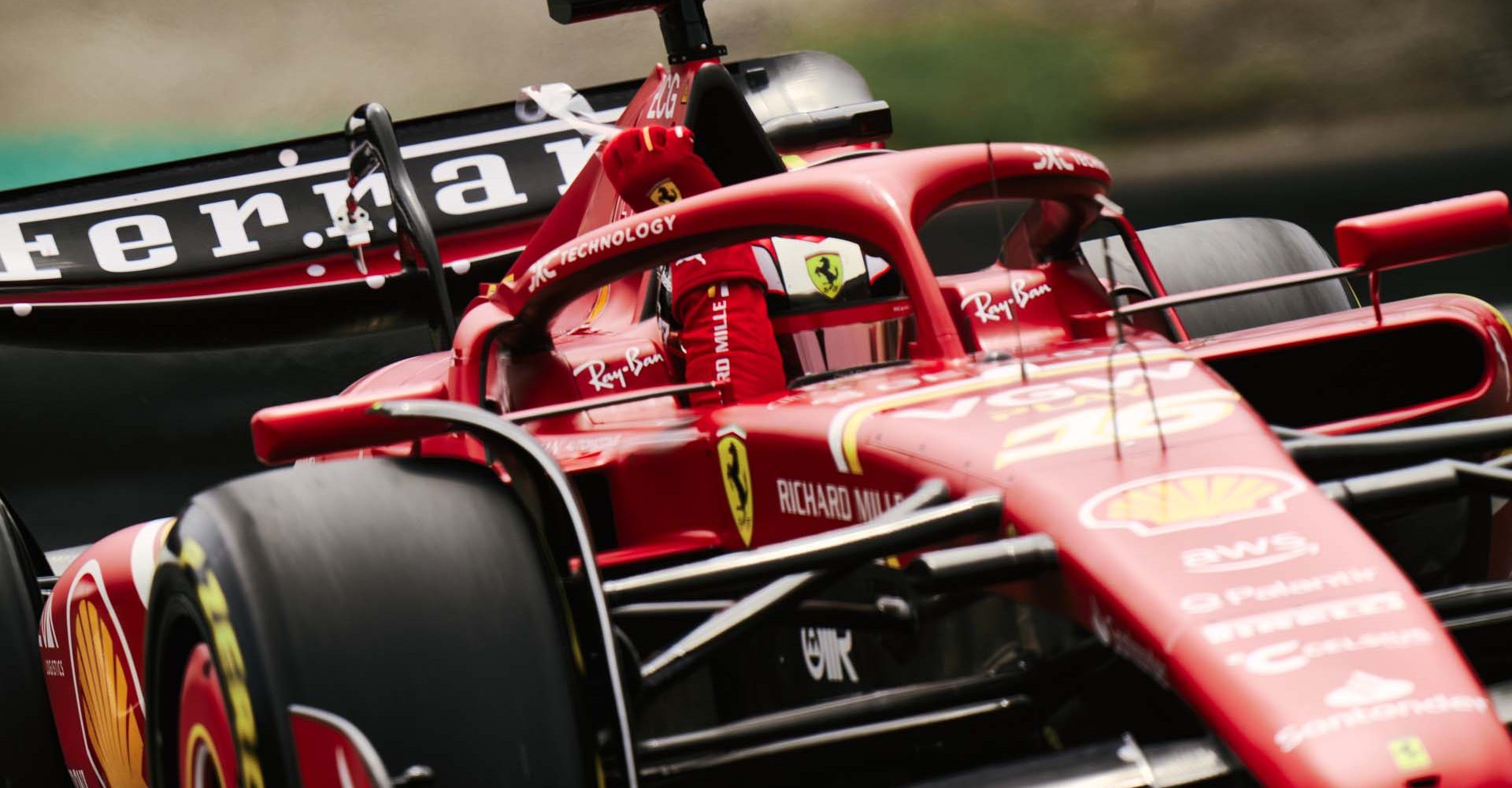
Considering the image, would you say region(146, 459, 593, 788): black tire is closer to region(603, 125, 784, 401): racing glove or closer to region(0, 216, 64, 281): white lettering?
region(603, 125, 784, 401): racing glove

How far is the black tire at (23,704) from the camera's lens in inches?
129

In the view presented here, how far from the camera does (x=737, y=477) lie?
8.65ft

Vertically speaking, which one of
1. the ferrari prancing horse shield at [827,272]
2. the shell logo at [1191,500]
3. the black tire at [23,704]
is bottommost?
the black tire at [23,704]

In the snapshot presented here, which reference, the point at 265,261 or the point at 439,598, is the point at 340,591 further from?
the point at 265,261

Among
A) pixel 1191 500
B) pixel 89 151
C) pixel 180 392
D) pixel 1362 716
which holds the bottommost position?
pixel 180 392

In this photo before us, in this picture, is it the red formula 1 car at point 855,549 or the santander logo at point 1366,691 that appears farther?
the red formula 1 car at point 855,549

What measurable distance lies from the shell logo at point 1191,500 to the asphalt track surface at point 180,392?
573 centimetres

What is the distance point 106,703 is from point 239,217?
397 cm

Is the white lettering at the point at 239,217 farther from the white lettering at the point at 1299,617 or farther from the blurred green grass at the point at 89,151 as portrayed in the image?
the white lettering at the point at 1299,617

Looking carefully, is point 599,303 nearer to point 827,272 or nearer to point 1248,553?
point 827,272

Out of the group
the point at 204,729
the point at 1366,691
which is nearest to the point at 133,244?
the point at 204,729

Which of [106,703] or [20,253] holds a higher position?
[20,253]

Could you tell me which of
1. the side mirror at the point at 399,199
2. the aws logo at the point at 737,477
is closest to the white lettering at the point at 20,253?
the side mirror at the point at 399,199

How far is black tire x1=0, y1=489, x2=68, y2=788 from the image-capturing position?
3268 mm
